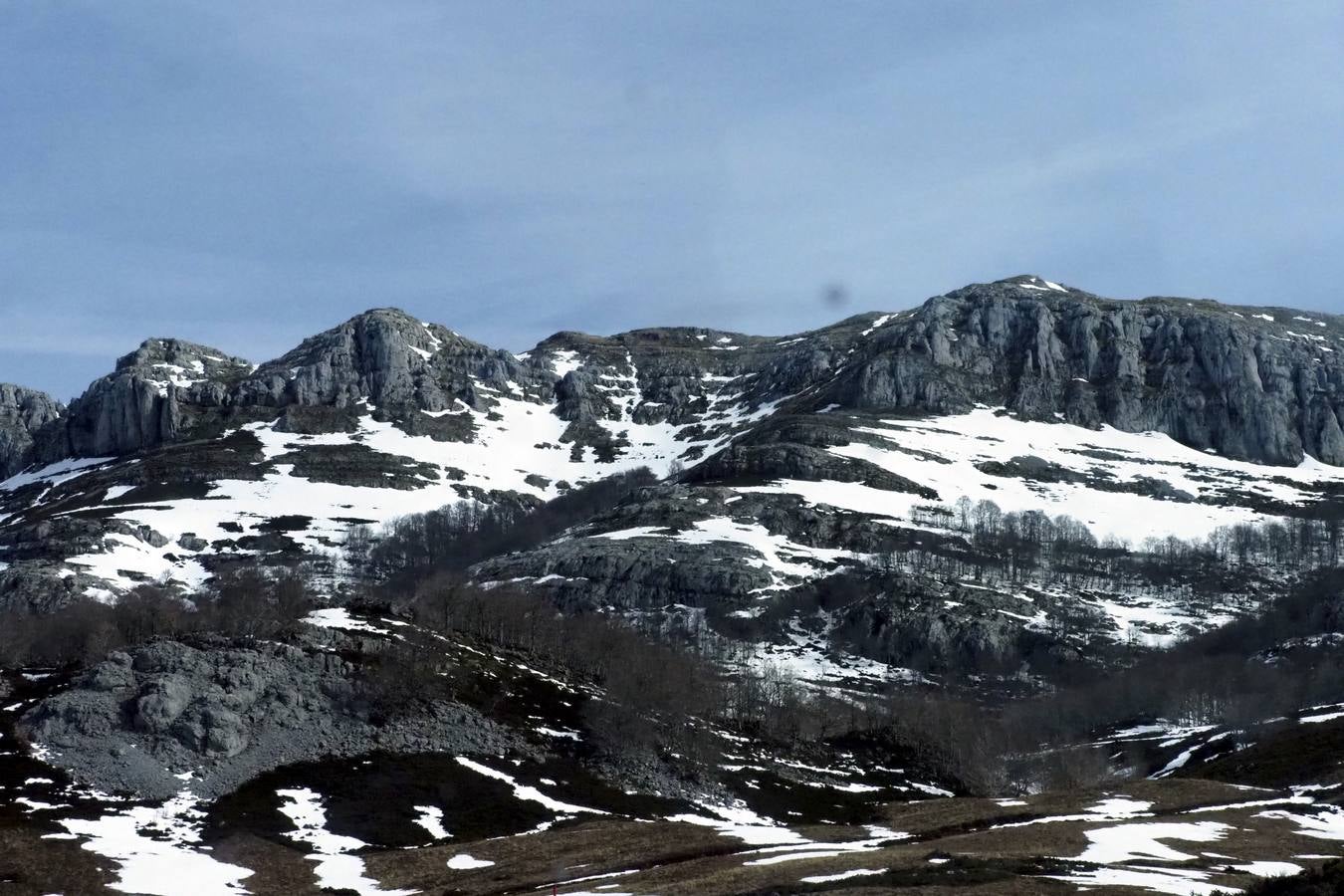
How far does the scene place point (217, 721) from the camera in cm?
12494

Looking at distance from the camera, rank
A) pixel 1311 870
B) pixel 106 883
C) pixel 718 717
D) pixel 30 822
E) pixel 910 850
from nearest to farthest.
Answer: pixel 1311 870 → pixel 910 850 → pixel 106 883 → pixel 30 822 → pixel 718 717

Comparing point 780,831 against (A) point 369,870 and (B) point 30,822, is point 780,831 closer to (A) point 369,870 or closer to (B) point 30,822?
(A) point 369,870

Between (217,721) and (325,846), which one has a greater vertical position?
(217,721)

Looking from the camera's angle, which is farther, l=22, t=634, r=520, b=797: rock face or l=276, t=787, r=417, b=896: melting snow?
l=22, t=634, r=520, b=797: rock face

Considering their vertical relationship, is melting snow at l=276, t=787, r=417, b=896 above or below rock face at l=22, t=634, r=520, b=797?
below

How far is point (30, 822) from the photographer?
101 meters

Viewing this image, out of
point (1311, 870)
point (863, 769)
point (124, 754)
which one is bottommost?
point (863, 769)

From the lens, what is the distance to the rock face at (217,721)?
388 ft

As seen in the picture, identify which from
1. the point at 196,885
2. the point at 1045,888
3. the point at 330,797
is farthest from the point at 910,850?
the point at 330,797

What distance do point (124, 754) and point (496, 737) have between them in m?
34.9

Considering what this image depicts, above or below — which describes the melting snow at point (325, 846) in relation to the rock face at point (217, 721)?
below

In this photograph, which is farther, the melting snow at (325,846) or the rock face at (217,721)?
the rock face at (217,721)

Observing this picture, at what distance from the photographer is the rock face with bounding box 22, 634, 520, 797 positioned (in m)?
118

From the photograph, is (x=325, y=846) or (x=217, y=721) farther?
(x=217, y=721)
